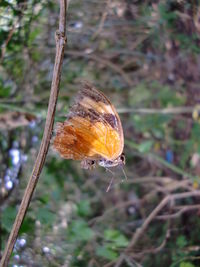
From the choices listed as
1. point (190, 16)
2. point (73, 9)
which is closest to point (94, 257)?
point (190, 16)

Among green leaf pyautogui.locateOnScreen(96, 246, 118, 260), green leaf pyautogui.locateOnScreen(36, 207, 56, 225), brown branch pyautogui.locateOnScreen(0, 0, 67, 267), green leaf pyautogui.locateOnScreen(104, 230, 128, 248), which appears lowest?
green leaf pyautogui.locateOnScreen(104, 230, 128, 248)

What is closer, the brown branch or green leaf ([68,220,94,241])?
the brown branch

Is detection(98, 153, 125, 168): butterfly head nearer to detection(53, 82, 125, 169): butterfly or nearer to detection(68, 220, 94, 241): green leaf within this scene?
detection(53, 82, 125, 169): butterfly

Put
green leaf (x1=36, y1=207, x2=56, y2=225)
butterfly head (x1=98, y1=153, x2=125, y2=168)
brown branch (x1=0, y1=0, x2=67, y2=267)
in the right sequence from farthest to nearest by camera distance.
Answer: green leaf (x1=36, y1=207, x2=56, y2=225) < butterfly head (x1=98, y1=153, x2=125, y2=168) < brown branch (x1=0, y1=0, x2=67, y2=267)

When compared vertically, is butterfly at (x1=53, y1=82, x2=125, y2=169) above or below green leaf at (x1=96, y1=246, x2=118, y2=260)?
above

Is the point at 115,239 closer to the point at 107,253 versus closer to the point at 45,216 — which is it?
the point at 107,253

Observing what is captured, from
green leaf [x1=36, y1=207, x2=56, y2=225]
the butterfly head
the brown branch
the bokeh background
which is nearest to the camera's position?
the brown branch

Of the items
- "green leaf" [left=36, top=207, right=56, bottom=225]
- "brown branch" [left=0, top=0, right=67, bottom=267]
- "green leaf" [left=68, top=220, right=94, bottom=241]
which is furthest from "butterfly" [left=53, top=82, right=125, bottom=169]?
"green leaf" [left=68, top=220, right=94, bottom=241]

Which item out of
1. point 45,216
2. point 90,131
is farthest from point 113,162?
point 45,216

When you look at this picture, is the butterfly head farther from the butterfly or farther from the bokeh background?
the bokeh background
